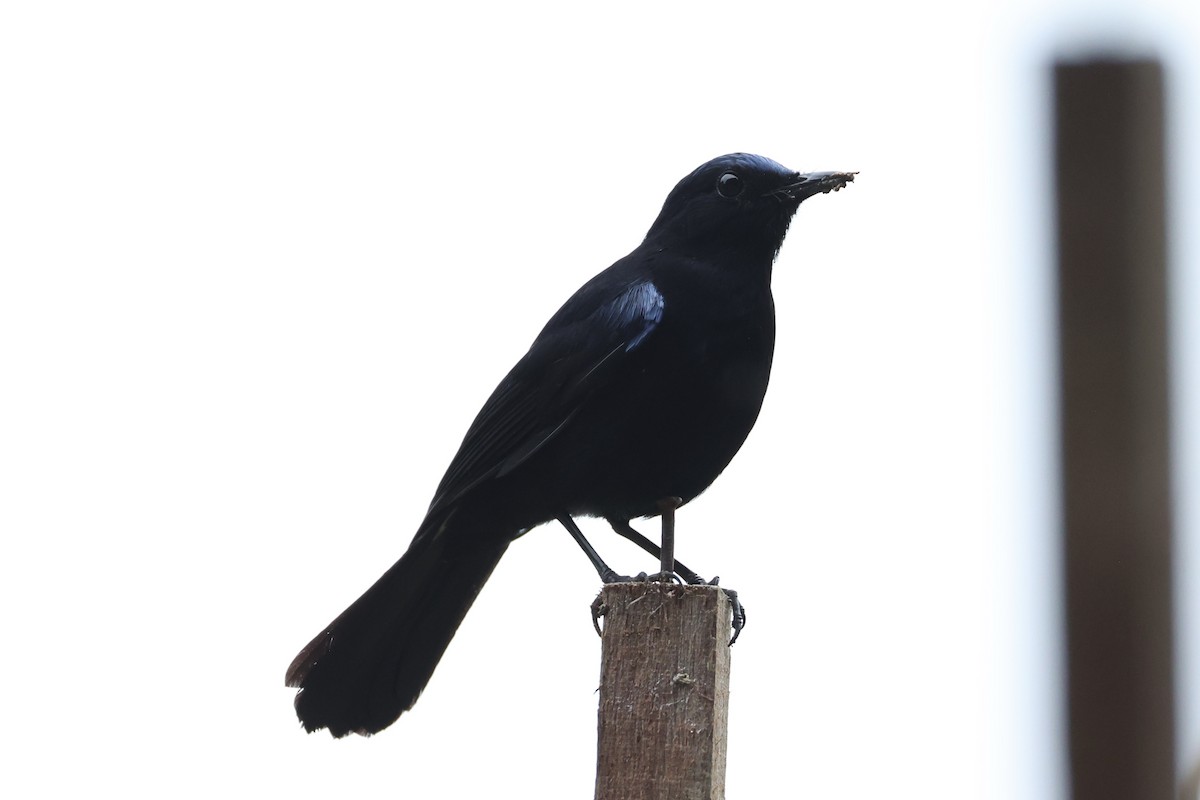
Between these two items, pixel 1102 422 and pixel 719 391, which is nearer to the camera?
pixel 1102 422

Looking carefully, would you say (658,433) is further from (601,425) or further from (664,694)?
(664,694)

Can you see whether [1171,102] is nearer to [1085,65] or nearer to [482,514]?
[1085,65]

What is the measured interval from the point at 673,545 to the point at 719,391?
2.21 feet

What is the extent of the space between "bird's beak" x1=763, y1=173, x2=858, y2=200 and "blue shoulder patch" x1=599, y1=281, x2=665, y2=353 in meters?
0.65

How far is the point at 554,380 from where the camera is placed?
4.55 m

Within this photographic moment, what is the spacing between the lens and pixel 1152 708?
1770 millimetres

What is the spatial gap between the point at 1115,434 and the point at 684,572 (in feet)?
8.78

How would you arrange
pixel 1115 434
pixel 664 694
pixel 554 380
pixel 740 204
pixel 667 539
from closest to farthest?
pixel 1115 434
pixel 664 694
pixel 667 539
pixel 554 380
pixel 740 204

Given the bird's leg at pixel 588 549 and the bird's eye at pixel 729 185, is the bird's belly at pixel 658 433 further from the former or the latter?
the bird's eye at pixel 729 185

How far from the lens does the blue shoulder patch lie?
436cm

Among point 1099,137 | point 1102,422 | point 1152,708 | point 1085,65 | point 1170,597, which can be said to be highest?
point 1085,65

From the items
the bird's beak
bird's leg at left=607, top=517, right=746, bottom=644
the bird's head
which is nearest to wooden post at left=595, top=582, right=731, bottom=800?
bird's leg at left=607, top=517, right=746, bottom=644

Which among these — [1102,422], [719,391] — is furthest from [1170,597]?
[719,391]

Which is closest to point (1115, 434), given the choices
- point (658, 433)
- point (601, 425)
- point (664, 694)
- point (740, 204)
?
point (664, 694)
